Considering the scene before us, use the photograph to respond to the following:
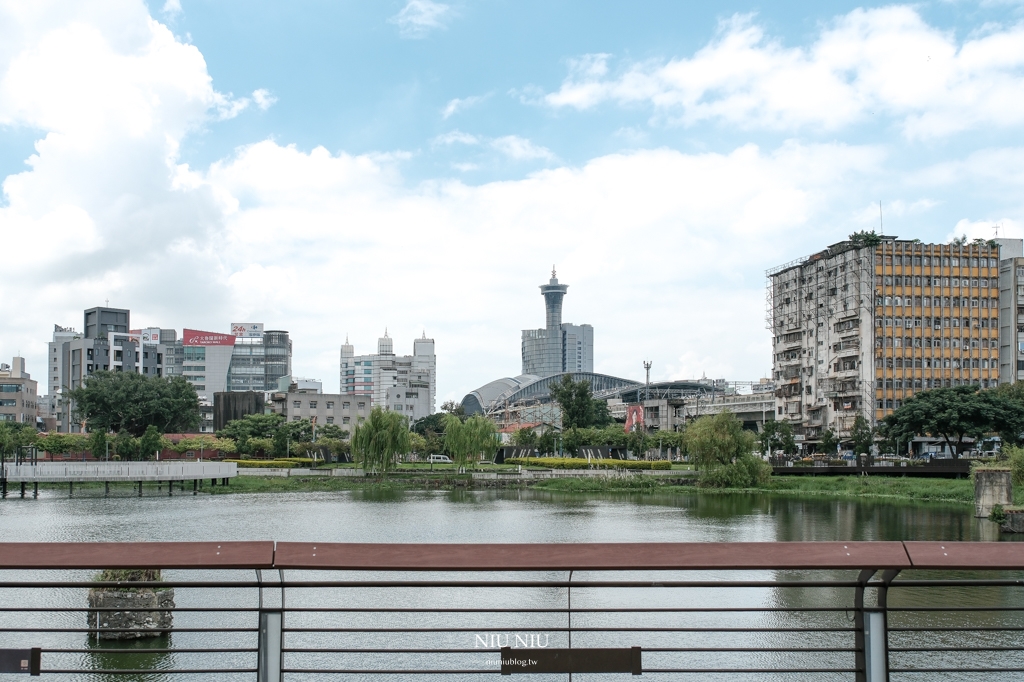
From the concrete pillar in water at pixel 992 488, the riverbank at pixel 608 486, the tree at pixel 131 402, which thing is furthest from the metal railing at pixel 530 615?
the tree at pixel 131 402

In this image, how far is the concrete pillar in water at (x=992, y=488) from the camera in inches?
1670

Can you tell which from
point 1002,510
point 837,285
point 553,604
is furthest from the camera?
point 837,285

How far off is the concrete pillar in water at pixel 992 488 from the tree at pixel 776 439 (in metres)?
49.9

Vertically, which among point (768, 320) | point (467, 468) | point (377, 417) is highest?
point (768, 320)

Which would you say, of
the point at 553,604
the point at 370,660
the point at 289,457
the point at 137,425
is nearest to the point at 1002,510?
the point at 553,604

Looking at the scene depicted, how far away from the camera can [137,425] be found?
353 ft

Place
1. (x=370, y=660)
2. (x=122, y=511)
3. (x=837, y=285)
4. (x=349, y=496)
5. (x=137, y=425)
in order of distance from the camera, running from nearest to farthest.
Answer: (x=370, y=660) < (x=122, y=511) < (x=349, y=496) < (x=837, y=285) < (x=137, y=425)

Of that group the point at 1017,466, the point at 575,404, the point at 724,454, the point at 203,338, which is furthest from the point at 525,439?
the point at 203,338

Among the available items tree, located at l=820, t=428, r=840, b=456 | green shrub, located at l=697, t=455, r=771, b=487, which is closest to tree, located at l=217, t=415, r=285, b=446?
green shrub, located at l=697, t=455, r=771, b=487

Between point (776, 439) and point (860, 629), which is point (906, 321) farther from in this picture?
point (860, 629)

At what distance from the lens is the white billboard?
567ft

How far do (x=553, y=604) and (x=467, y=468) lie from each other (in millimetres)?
70976

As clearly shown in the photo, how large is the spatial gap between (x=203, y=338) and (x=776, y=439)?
10970 centimetres

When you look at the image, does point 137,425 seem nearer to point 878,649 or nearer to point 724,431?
point 724,431
